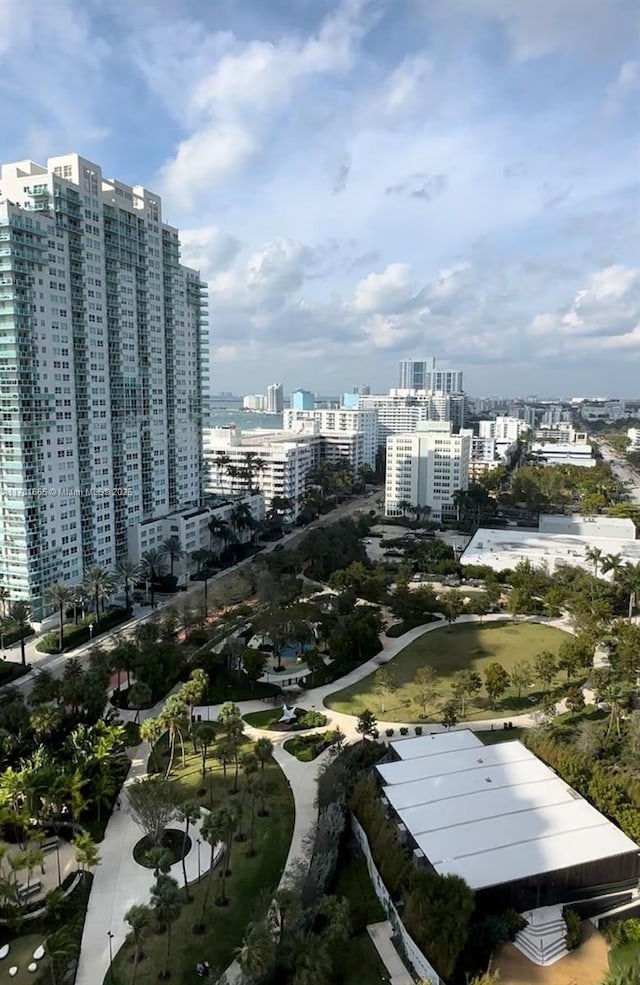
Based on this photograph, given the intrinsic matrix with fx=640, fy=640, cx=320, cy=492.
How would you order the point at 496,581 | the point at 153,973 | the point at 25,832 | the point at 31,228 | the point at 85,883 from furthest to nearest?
the point at 496,581 < the point at 31,228 < the point at 25,832 < the point at 85,883 < the point at 153,973

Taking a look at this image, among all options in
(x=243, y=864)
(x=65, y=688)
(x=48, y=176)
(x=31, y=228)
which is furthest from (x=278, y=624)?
(x=48, y=176)

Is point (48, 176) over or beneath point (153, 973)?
over

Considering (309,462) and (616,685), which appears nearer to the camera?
(616,685)

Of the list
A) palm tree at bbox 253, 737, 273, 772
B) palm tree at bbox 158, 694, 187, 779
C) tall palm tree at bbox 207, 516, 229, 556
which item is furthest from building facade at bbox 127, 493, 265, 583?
palm tree at bbox 253, 737, 273, 772

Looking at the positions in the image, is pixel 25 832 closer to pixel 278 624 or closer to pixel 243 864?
pixel 243 864

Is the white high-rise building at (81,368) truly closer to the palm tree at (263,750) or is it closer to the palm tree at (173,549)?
the palm tree at (173,549)

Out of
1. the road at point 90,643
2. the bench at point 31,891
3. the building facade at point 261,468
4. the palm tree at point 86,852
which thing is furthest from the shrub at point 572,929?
the building facade at point 261,468

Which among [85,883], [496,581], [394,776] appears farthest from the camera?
[496,581]

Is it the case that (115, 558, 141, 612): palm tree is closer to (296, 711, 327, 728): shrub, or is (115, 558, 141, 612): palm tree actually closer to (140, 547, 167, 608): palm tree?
(140, 547, 167, 608): palm tree
